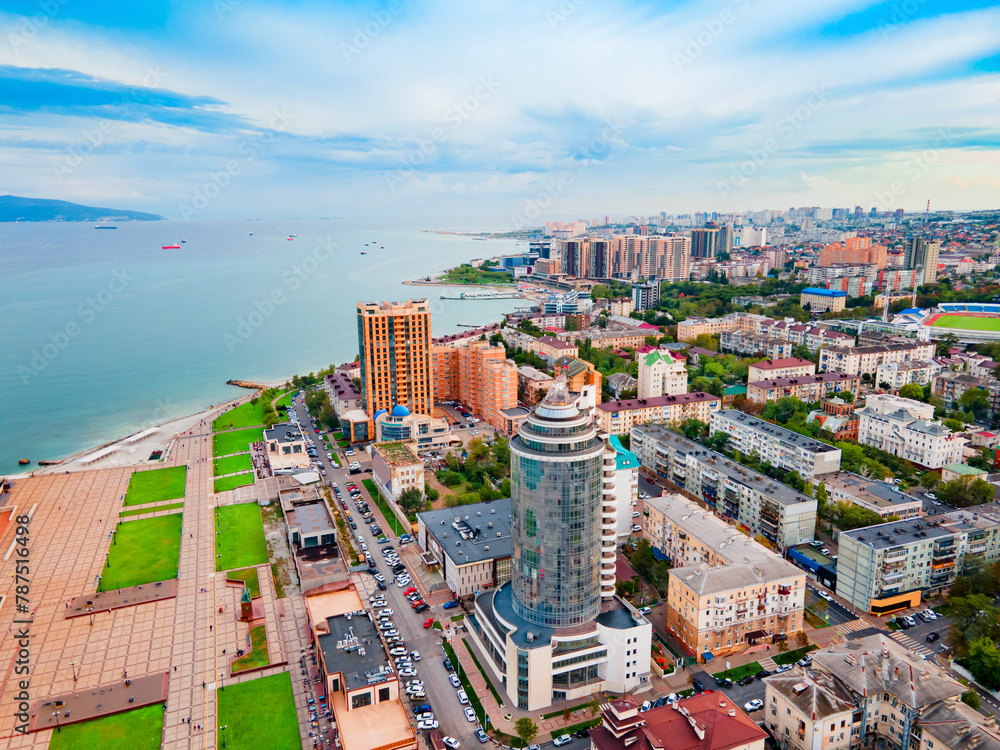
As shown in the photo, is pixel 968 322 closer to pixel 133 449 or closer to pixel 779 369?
pixel 779 369

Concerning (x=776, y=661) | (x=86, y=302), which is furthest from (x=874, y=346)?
(x=86, y=302)

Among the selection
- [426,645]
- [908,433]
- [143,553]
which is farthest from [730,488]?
[143,553]

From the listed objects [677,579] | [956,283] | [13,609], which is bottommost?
[13,609]

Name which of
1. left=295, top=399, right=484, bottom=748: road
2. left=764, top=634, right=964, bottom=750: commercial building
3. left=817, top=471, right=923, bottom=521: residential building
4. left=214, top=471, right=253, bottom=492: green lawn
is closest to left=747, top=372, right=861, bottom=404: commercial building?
left=817, top=471, right=923, bottom=521: residential building

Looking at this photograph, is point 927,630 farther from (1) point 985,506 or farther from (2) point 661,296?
(2) point 661,296

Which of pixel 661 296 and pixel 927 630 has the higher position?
pixel 661 296

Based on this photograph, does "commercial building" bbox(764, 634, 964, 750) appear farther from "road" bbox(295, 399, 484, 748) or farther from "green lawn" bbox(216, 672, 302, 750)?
"green lawn" bbox(216, 672, 302, 750)
